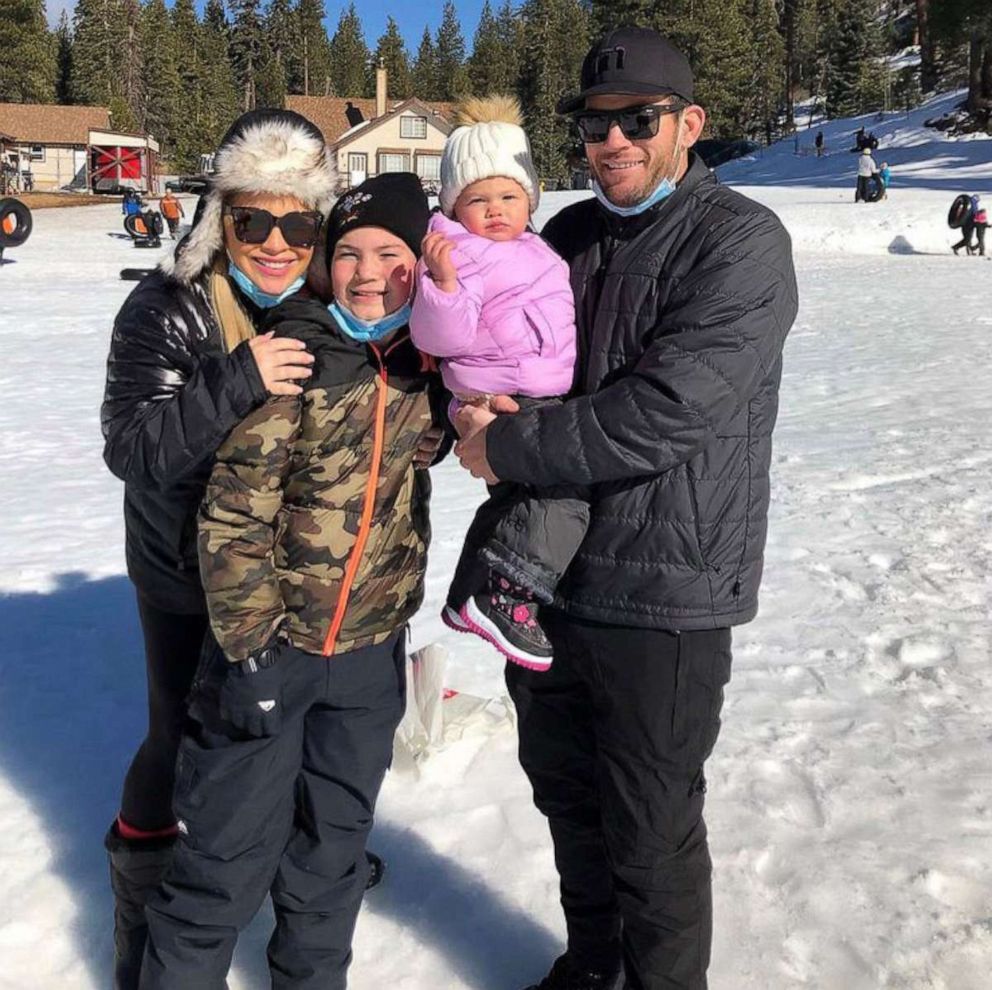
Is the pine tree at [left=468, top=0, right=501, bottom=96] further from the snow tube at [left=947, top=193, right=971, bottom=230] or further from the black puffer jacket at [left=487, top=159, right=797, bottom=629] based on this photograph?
the black puffer jacket at [left=487, top=159, right=797, bottom=629]

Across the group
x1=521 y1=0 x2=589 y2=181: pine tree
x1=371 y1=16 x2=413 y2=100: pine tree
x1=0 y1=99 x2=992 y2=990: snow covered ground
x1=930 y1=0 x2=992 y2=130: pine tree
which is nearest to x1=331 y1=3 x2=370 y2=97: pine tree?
x1=371 y1=16 x2=413 y2=100: pine tree

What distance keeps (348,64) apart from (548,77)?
139 feet

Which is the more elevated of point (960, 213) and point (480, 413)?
point (960, 213)

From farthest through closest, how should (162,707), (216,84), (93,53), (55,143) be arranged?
1. (216,84)
2. (93,53)
3. (55,143)
4. (162,707)

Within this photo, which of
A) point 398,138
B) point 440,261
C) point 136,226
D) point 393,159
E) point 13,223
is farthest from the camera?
point 393,159

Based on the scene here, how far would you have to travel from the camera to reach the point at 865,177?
25.7 meters

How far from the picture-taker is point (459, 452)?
2111 millimetres

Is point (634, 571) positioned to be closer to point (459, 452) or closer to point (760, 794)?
point (459, 452)

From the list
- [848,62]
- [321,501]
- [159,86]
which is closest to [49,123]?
[159,86]

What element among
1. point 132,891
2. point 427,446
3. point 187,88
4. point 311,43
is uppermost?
point 311,43

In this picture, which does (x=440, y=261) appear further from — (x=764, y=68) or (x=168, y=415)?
(x=764, y=68)

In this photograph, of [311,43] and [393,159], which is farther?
[311,43]

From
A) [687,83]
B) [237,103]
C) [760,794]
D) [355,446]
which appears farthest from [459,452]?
[237,103]

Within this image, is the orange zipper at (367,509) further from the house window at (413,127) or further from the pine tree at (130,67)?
the pine tree at (130,67)
